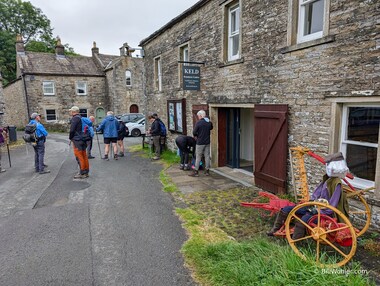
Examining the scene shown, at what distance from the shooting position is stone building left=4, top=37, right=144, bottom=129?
2692 centimetres

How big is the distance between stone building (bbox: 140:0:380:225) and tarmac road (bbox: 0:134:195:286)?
2.88 m

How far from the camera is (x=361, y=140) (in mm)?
4672

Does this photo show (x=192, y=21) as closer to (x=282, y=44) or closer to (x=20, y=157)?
(x=282, y=44)

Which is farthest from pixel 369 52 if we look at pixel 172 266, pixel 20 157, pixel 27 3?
pixel 27 3

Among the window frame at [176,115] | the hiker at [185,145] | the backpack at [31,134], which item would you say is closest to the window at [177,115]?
the window frame at [176,115]

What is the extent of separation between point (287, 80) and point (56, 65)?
29.2m

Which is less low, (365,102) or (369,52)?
(369,52)

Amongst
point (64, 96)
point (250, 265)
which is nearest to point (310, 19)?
point (250, 265)

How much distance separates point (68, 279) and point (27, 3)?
47930 mm

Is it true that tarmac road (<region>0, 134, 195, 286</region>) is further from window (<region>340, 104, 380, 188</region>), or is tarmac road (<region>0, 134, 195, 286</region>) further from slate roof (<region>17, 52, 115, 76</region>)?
slate roof (<region>17, 52, 115, 76</region>)

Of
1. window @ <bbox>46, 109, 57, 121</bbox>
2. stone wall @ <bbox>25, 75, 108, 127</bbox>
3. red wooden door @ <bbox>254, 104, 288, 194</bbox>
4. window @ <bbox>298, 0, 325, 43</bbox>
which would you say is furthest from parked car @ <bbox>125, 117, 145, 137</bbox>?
window @ <bbox>298, 0, 325, 43</bbox>

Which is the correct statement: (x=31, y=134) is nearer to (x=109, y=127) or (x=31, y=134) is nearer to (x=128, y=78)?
(x=109, y=127)

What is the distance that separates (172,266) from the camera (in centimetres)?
358

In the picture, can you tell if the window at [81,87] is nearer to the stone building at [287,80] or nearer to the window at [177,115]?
the window at [177,115]
